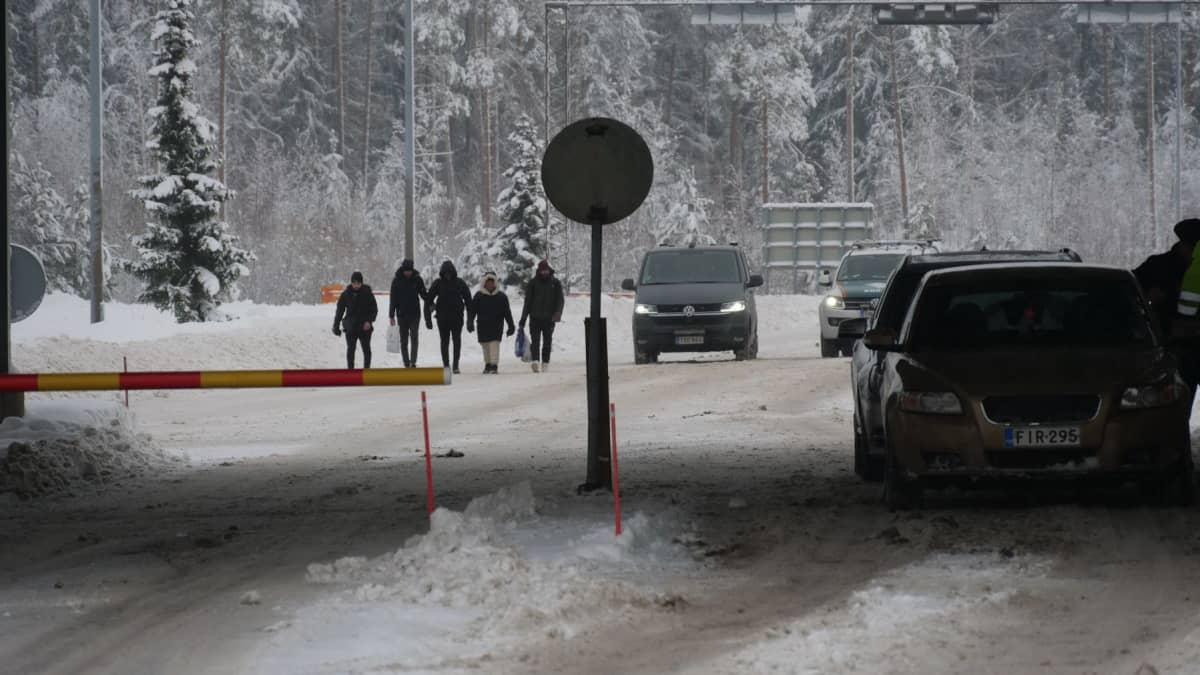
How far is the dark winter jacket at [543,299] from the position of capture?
3080 centimetres

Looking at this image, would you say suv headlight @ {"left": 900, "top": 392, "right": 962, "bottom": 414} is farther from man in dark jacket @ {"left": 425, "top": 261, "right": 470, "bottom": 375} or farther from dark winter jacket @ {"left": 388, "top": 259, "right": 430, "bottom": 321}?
dark winter jacket @ {"left": 388, "top": 259, "right": 430, "bottom": 321}

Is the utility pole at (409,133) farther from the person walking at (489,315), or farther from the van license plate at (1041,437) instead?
the van license plate at (1041,437)

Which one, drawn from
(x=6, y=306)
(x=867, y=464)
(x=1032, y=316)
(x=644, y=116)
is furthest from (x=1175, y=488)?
(x=644, y=116)

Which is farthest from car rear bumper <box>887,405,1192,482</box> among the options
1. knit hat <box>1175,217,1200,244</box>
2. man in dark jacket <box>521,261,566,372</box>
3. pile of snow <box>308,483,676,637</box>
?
man in dark jacket <box>521,261,566,372</box>

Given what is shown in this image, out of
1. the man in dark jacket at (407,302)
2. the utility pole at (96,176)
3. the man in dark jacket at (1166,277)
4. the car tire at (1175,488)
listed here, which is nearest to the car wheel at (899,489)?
the car tire at (1175,488)

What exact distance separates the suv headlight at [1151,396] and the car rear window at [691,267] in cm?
2098

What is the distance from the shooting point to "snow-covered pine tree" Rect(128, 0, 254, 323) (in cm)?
4481

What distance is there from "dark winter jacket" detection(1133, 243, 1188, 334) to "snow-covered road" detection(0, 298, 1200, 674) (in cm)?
265

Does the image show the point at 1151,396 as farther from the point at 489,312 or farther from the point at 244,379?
the point at 489,312

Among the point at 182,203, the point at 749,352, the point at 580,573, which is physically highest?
the point at 182,203

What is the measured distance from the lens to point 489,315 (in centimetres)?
3045

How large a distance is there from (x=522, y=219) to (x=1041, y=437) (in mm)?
44587

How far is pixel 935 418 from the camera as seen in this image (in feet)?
36.1

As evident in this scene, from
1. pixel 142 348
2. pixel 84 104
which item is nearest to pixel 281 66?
pixel 84 104
